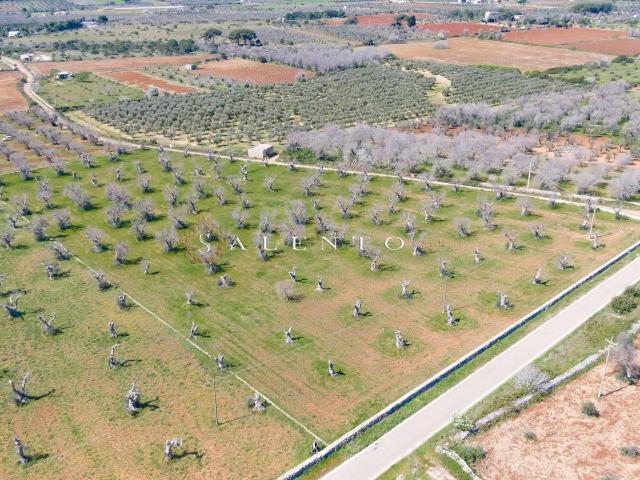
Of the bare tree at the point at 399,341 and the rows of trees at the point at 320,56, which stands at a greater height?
the rows of trees at the point at 320,56

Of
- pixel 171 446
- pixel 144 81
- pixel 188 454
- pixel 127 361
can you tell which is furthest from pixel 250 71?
pixel 188 454

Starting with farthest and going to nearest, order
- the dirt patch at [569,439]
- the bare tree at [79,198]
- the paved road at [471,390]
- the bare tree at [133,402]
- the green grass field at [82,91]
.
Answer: the green grass field at [82,91] → the bare tree at [79,198] → the bare tree at [133,402] → the paved road at [471,390] → the dirt patch at [569,439]

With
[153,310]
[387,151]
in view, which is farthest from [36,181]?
[387,151]

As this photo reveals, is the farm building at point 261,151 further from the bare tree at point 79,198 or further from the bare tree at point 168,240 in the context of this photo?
the bare tree at point 168,240

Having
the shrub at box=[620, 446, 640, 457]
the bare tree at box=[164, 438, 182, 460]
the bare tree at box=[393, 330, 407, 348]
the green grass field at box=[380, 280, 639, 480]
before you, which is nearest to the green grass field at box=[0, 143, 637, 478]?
the bare tree at box=[393, 330, 407, 348]

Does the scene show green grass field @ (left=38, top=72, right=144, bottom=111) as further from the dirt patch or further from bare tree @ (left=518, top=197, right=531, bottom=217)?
the dirt patch

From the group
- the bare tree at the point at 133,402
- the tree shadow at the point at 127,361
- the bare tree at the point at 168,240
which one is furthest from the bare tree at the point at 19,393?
the bare tree at the point at 168,240

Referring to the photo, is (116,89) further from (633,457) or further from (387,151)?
(633,457)
